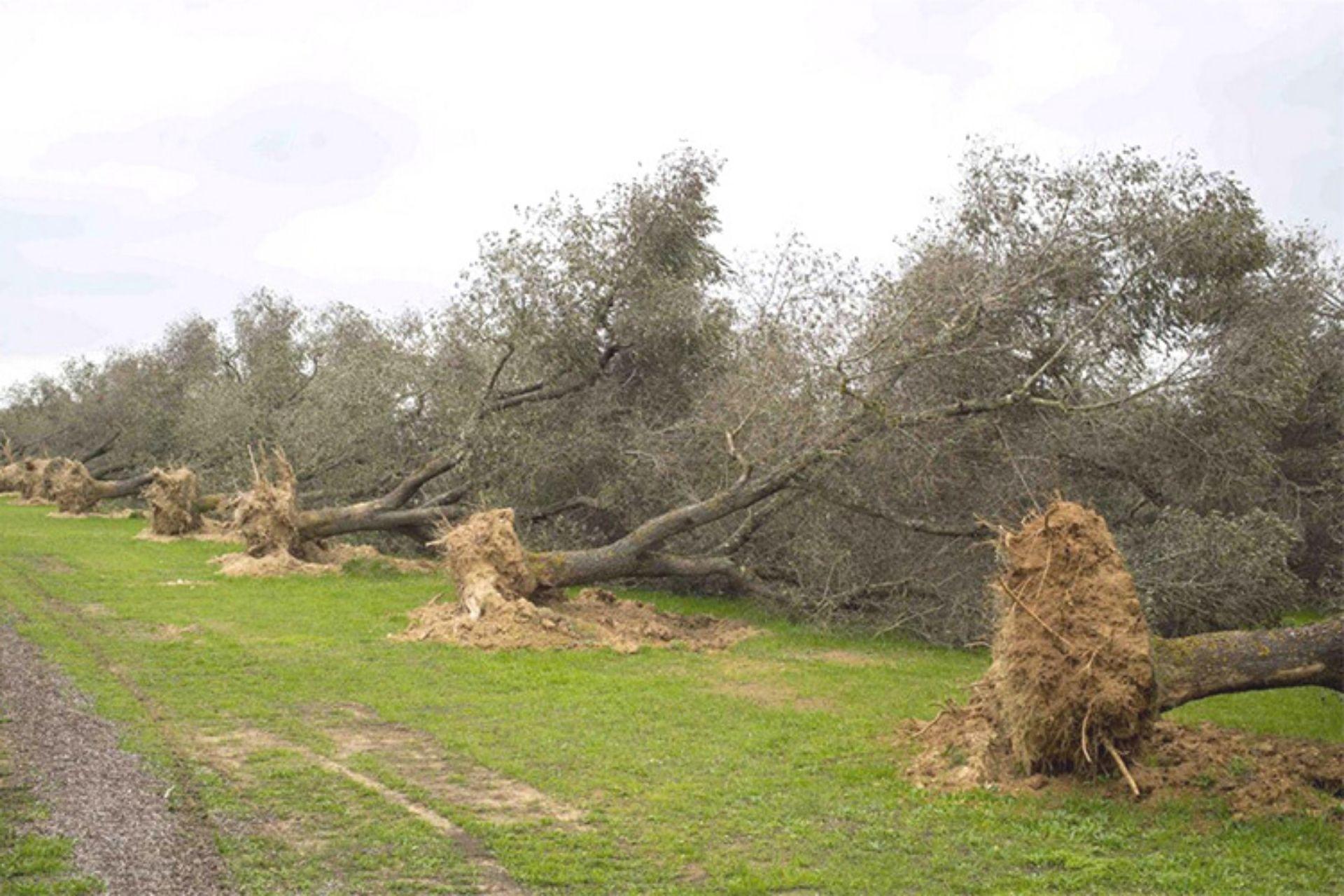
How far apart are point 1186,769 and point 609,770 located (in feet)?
13.5

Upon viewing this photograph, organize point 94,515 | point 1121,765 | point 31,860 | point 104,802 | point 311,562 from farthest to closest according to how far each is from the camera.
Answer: point 94,515 < point 311,562 < point 1121,765 < point 104,802 < point 31,860

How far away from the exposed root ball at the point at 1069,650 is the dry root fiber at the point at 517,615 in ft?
21.1

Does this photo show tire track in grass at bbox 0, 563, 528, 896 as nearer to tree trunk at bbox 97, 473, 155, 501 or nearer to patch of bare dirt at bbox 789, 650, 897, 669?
patch of bare dirt at bbox 789, 650, 897, 669

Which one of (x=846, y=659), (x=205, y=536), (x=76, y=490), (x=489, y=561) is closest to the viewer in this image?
(x=846, y=659)

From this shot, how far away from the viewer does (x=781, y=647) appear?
581 inches

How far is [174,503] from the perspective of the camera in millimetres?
27297

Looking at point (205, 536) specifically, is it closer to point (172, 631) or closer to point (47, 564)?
point (47, 564)

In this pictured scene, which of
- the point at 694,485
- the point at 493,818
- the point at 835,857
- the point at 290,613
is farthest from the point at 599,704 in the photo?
the point at 694,485

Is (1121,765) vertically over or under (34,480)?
under

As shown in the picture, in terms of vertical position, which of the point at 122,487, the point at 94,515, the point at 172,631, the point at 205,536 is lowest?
the point at 172,631

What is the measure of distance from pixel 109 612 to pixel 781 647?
9.11 meters

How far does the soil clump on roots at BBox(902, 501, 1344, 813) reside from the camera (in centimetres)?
789

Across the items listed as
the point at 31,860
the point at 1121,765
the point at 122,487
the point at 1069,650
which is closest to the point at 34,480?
the point at 122,487

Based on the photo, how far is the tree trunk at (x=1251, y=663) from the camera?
820cm
